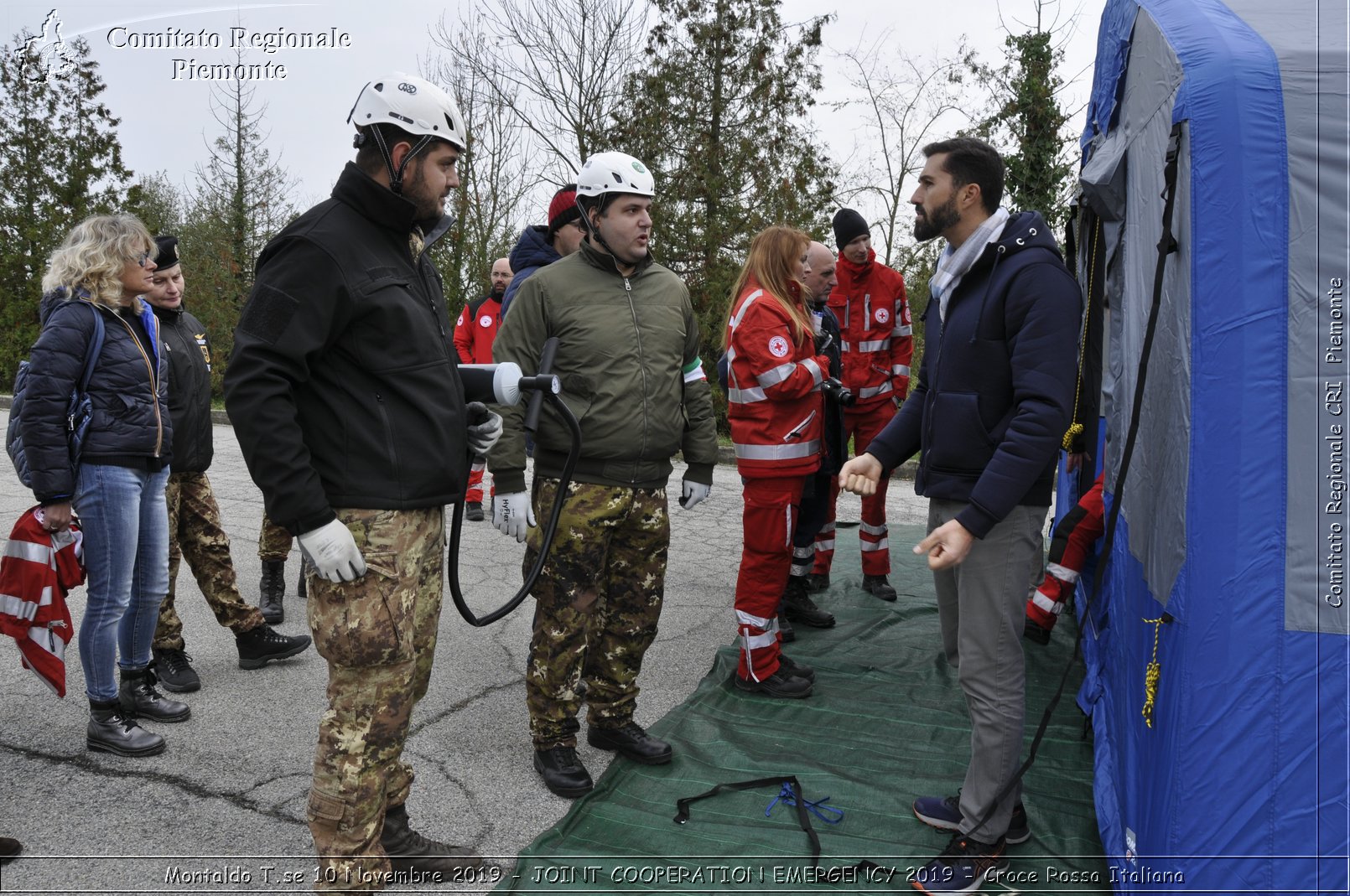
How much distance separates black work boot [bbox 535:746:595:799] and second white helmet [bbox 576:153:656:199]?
6.89 ft

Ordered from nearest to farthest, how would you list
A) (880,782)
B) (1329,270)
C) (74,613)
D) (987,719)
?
(1329,270) < (987,719) < (880,782) < (74,613)

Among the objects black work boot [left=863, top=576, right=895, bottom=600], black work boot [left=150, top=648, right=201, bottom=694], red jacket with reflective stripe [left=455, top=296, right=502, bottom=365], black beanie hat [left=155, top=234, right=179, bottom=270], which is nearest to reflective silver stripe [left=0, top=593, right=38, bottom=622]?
black work boot [left=150, top=648, right=201, bottom=694]

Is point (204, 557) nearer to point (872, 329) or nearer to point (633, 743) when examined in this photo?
point (633, 743)

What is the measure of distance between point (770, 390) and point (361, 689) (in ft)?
7.54

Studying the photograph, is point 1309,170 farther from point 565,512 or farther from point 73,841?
point 73,841

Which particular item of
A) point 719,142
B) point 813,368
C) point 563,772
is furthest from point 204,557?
point 719,142

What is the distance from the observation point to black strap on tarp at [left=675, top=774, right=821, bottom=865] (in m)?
3.07

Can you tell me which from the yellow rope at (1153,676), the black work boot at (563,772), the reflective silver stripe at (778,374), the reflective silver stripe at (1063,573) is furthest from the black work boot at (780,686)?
the yellow rope at (1153,676)

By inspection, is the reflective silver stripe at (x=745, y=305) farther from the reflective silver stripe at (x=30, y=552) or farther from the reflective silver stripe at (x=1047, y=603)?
the reflective silver stripe at (x=30, y=552)

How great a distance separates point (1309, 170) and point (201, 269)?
20.7 metres

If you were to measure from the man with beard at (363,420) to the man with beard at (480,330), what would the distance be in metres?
4.74

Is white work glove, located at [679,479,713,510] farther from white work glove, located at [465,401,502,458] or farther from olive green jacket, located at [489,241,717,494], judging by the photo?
white work glove, located at [465,401,502,458]

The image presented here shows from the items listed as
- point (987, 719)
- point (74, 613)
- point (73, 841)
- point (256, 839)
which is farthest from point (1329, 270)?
point (74, 613)

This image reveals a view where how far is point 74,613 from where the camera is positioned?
541cm
